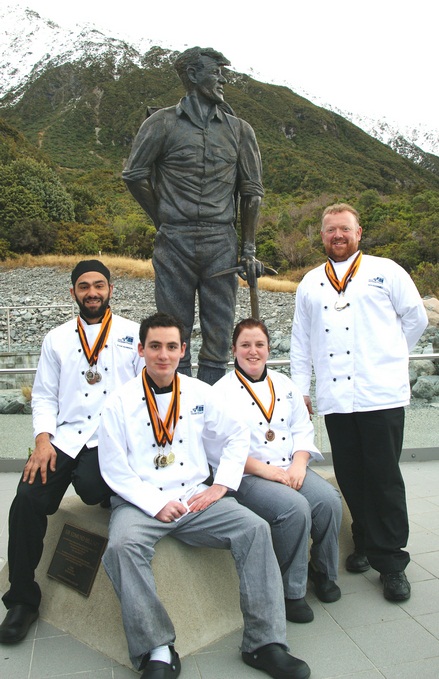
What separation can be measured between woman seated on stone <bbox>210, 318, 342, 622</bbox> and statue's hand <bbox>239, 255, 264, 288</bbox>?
921 millimetres

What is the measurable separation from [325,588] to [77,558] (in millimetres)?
1134

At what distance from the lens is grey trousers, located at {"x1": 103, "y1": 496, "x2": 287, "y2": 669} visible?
2.28 m

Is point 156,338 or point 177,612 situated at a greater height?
point 156,338

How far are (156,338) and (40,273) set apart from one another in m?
24.1

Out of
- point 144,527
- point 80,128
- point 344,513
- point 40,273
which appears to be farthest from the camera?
point 80,128

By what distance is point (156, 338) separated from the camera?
8.71 feet

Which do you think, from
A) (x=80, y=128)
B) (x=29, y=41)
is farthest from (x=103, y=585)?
(x=29, y=41)

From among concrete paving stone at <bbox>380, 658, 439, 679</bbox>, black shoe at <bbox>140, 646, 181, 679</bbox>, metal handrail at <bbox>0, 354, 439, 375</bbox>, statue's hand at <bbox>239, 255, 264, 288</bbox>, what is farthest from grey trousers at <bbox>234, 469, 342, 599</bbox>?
metal handrail at <bbox>0, 354, 439, 375</bbox>

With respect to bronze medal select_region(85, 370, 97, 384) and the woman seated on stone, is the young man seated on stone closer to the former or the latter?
the woman seated on stone

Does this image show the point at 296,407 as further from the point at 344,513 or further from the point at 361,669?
the point at 361,669

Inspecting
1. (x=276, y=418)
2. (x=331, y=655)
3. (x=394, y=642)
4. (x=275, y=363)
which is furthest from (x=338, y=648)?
(x=275, y=363)

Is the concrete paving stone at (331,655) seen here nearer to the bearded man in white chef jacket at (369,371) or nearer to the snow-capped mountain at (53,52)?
the bearded man in white chef jacket at (369,371)

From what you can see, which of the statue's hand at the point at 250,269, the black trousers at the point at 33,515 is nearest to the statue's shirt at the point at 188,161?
the statue's hand at the point at 250,269

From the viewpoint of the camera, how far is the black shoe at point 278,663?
2271 millimetres
